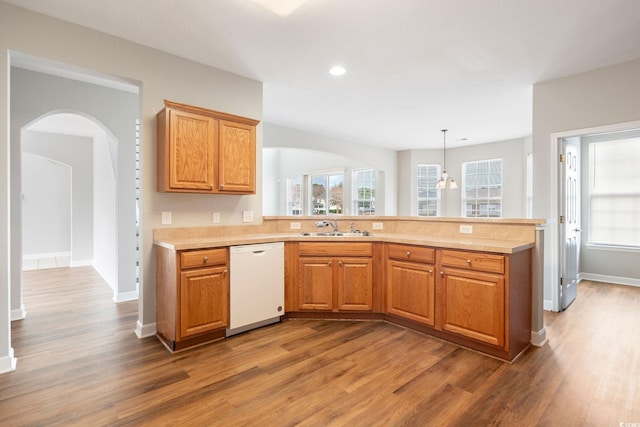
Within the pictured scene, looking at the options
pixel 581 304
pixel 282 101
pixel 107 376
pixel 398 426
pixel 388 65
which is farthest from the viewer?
pixel 282 101

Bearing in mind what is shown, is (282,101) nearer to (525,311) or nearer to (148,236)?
(148,236)

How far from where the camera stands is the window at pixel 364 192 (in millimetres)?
8766

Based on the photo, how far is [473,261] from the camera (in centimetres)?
265

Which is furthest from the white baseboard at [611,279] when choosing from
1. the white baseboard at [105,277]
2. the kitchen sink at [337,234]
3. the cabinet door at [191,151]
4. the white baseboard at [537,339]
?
the white baseboard at [105,277]

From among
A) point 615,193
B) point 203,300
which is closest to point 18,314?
point 203,300

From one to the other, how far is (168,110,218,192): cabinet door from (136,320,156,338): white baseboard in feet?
4.28

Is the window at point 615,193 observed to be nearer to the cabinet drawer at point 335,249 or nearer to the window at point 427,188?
the window at point 427,188

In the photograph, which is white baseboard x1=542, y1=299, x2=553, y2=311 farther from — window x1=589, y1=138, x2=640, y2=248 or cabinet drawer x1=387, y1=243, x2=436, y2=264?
window x1=589, y1=138, x2=640, y2=248

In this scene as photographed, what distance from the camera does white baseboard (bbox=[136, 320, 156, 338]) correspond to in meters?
2.99

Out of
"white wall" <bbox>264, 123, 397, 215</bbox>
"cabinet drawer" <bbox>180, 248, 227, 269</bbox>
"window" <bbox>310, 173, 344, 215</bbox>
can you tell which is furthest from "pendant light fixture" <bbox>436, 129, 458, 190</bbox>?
"cabinet drawer" <bbox>180, 248, 227, 269</bbox>

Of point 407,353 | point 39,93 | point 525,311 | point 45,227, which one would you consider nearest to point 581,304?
point 525,311

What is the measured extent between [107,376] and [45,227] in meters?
6.61

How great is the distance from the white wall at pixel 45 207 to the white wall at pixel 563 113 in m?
A: 8.47

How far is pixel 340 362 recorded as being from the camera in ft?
8.16
